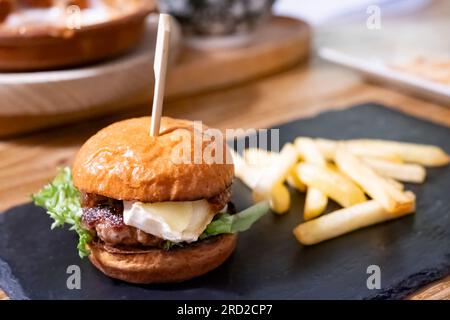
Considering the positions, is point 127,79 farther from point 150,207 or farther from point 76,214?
point 150,207

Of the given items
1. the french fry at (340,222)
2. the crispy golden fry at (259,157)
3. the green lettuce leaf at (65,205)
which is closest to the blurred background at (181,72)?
the green lettuce leaf at (65,205)

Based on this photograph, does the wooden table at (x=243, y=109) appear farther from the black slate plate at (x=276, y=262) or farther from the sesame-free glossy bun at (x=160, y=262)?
the sesame-free glossy bun at (x=160, y=262)

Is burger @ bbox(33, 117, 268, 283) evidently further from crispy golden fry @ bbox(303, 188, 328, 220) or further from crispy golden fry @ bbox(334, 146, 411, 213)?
crispy golden fry @ bbox(334, 146, 411, 213)

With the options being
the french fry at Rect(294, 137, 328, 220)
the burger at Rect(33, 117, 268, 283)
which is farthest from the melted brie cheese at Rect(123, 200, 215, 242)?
the french fry at Rect(294, 137, 328, 220)

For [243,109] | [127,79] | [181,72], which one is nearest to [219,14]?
Result: [181,72]

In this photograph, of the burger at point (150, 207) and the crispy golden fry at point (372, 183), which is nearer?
the burger at point (150, 207)

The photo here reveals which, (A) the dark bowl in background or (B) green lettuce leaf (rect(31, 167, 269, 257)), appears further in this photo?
(A) the dark bowl in background

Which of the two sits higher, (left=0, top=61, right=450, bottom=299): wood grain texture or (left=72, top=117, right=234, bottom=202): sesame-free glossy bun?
(left=72, top=117, right=234, bottom=202): sesame-free glossy bun
